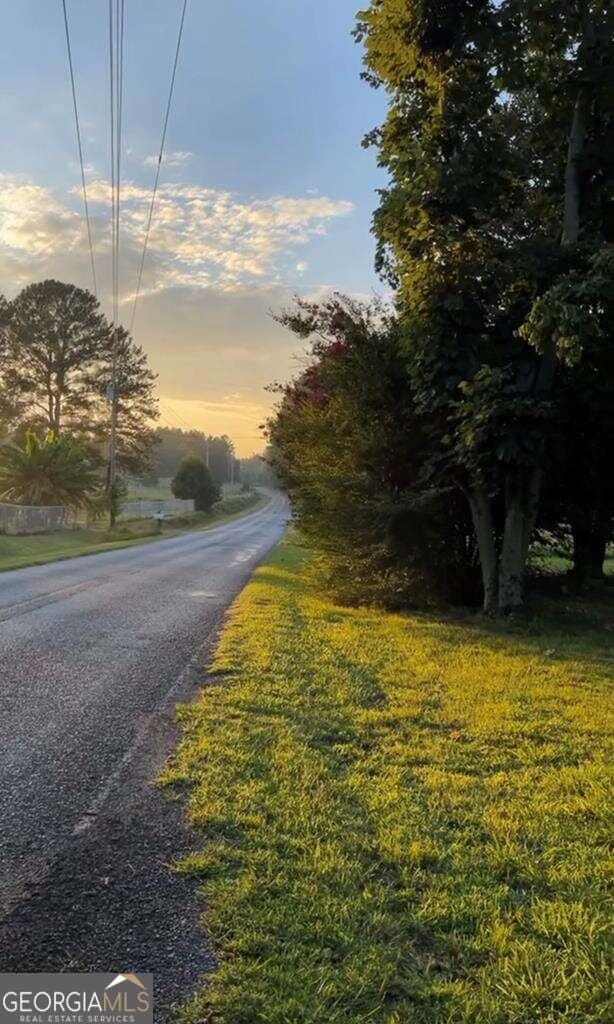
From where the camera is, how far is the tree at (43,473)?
29422 millimetres

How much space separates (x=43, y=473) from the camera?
2969 cm

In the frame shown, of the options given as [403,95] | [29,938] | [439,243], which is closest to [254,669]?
[29,938]

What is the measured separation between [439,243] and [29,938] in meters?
8.33

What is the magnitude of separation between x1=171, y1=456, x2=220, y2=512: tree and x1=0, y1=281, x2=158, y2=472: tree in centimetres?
756

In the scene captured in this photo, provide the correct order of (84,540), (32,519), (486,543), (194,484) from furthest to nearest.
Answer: (194,484)
(84,540)
(32,519)
(486,543)

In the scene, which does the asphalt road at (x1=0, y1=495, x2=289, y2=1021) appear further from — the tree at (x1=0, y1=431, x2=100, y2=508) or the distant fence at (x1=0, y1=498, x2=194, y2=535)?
the tree at (x1=0, y1=431, x2=100, y2=508)

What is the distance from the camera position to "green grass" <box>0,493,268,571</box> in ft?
60.0

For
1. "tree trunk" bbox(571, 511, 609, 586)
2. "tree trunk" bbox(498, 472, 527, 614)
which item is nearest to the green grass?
"tree trunk" bbox(498, 472, 527, 614)

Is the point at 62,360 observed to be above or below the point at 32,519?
above

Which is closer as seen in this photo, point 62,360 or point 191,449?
point 62,360

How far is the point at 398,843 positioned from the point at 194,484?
49649 mm

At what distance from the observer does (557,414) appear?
27.1 feet

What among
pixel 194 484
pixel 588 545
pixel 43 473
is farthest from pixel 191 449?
pixel 588 545

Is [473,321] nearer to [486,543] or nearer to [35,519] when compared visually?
[486,543]
